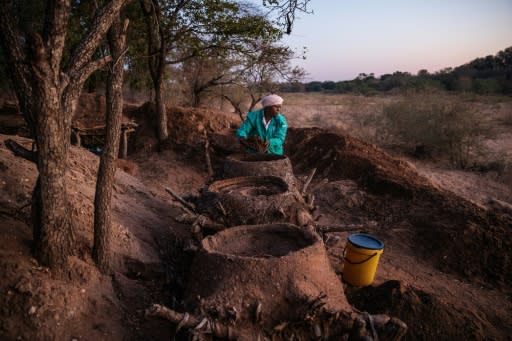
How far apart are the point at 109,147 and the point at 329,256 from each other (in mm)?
2919

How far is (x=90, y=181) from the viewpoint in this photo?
423 centimetres

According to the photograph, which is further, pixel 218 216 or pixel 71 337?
pixel 218 216

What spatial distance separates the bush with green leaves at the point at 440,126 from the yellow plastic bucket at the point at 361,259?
8.03 m

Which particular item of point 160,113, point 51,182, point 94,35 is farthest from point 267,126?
point 160,113

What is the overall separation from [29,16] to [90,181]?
793cm

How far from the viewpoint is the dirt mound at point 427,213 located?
4.36 meters

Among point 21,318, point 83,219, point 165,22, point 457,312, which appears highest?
point 165,22

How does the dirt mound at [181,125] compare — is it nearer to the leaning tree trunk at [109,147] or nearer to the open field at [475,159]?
the open field at [475,159]

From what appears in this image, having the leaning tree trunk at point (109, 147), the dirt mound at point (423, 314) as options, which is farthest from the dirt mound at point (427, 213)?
the leaning tree trunk at point (109, 147)

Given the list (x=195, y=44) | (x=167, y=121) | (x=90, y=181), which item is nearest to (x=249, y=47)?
(x=195, y=44)

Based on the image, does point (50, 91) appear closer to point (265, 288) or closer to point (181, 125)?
point (265, 288)

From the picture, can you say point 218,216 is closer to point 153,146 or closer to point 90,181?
point 90,181

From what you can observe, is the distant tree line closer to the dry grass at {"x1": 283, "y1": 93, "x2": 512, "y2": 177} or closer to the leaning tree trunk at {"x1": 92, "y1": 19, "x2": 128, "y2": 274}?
the dry grass at {"x1": 283, "y1": 93, "x2": 512, "y2": 177}

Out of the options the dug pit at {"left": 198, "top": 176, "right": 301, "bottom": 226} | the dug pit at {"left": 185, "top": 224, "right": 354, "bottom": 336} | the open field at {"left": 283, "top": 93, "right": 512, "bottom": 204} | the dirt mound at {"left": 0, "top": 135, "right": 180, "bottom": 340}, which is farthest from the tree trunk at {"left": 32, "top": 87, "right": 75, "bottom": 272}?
the open field at {"left": 283, "top": 93, "right": 512, "bottom": 204}
